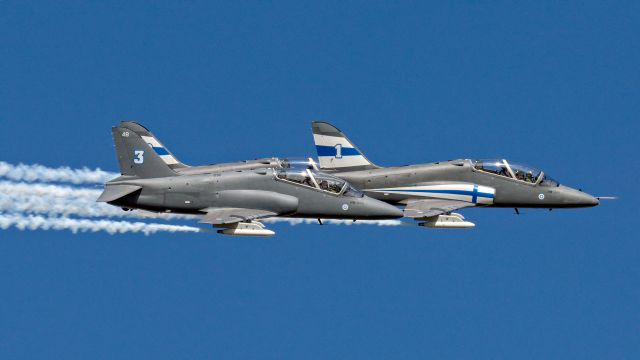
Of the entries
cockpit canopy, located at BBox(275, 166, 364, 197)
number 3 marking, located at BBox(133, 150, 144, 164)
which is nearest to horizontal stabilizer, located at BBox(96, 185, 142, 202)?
number 3 marking, located at BBox(133, 150, 144, 164)

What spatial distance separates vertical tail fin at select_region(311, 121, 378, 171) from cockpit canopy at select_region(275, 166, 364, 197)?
4.82 meters

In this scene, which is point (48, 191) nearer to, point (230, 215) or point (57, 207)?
point (57, 207)

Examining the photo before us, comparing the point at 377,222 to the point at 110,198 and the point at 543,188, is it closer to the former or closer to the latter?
the point at 543,188

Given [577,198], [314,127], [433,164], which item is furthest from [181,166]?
[577,198]

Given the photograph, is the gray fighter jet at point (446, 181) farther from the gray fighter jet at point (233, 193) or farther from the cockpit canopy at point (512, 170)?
the gray fighter jet at point (233, 193)

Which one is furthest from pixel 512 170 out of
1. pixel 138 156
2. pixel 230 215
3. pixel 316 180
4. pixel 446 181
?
pixel 138 156

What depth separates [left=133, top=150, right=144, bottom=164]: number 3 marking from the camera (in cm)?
7600

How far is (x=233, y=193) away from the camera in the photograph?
74500 millimetres

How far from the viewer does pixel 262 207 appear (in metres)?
74.6

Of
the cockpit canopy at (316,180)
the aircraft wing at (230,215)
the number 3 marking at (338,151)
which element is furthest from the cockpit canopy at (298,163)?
the aircraft wing at (230,215)

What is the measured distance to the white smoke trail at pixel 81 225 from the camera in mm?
74625

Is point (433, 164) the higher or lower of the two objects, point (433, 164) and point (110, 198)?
the higher

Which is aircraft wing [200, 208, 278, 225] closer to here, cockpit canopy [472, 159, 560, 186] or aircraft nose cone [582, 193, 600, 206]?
cockpit canopy [472, 159, 560, 186]

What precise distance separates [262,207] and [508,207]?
1318cm
